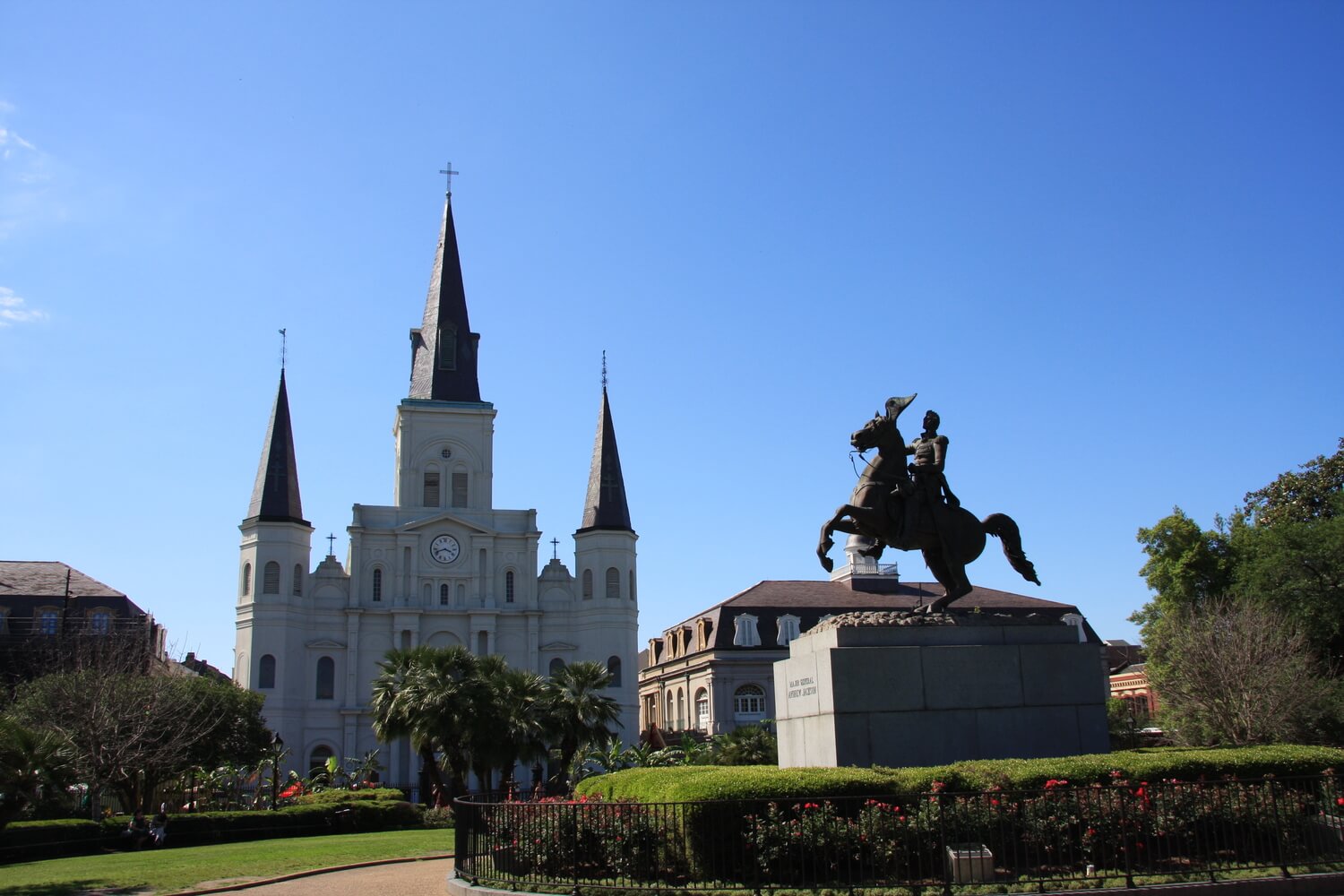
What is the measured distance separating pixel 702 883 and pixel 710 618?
61551 mm

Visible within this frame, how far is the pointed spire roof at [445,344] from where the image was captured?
72438 millimetres

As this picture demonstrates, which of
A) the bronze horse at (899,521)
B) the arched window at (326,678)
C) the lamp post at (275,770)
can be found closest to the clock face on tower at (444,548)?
the arched window at (326,678)

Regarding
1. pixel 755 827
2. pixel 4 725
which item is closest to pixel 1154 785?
pixel 755 827

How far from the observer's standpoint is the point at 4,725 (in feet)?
65.0

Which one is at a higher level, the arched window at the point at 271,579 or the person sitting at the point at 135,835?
the arched window at the point at 271,579

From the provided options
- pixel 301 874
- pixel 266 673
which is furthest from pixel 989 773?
pixel 266 673

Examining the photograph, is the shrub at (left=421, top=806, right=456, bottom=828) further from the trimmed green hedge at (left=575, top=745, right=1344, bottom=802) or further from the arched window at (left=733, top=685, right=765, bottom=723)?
the arched window at (left=733, top=685, right=765, bottom=723)

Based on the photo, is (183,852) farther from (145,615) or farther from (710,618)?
Answer: (710,618)

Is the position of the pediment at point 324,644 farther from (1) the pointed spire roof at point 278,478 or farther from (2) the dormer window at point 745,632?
(2) the dormer window at point 745,632

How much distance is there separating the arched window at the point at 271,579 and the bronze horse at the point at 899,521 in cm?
5318

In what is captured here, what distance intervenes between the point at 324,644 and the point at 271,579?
462 centimetres

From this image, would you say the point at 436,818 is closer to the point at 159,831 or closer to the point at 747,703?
the point at 159,831

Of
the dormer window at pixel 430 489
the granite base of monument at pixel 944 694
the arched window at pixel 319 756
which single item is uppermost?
the dormer window at pixel 430 489

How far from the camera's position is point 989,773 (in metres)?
12.5
